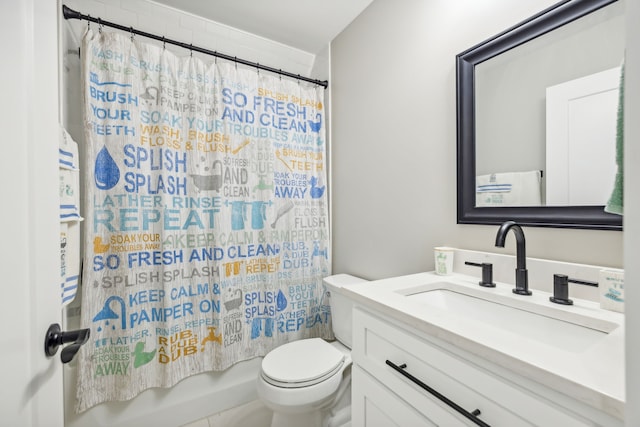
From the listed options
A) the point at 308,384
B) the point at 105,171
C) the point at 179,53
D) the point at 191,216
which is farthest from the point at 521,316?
the point at 179,53

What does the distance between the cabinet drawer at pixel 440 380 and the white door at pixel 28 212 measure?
78 cm

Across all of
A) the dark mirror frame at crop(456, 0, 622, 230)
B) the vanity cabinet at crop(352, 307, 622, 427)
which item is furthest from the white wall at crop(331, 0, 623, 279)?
the vanity cabinet at crop(352, 307, 622, 427)

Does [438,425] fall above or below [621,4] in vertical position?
below

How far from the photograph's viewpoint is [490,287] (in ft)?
3.31

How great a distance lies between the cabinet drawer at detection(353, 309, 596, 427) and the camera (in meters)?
0.52

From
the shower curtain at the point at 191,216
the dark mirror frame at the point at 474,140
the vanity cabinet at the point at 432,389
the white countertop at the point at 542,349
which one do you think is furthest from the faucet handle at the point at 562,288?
the shower curtain at the point at 191,216

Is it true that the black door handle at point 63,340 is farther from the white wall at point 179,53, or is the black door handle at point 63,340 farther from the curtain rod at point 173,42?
the curtain rod at point 173,42

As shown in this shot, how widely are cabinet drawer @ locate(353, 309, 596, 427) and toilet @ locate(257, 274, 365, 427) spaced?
13.0 inches

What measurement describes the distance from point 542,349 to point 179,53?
2115 mm

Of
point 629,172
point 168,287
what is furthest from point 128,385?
point 629,172

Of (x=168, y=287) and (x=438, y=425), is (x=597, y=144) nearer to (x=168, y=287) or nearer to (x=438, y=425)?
(x=438, y=425)

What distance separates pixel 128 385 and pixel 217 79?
1724 millimetres

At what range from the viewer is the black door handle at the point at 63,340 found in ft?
1.76

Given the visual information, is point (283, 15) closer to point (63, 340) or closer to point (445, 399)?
point (63, 340)
